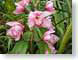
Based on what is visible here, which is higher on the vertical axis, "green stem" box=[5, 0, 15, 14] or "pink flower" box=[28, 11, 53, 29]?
"green stem" box=[5, 0, 15, 14]

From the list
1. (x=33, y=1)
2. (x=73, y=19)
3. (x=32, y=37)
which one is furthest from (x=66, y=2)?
(x=32, y=37)

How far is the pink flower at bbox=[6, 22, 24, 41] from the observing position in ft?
2.93

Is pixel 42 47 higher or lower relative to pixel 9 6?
lower

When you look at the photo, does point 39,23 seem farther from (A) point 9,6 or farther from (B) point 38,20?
(A) point 9,6

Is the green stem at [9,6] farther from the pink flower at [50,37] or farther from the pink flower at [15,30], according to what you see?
the pink flower at [50,37]

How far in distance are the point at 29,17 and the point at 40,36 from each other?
0.56 feet

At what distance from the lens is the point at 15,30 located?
90 cm

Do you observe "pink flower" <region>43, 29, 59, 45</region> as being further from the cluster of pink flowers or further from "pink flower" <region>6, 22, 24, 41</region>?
"pink flower" <region>6, 22, 24, 41</region>

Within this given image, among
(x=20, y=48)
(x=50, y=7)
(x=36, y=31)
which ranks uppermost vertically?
(x=50, y=7)

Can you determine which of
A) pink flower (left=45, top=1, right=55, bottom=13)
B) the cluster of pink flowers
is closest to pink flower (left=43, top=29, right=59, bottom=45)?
the cluster of pink flowers

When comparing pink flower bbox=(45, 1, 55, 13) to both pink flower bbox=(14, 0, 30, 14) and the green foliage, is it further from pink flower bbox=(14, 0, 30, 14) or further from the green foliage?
pink flower bbox=(14, 0, 30, 14)

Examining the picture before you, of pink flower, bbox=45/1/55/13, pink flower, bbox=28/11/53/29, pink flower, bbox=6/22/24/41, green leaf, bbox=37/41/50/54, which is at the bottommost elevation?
green leaf, bbox=37/41/50/54

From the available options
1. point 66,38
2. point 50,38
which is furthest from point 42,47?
point 66,38

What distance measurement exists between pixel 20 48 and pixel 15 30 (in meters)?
0.15
